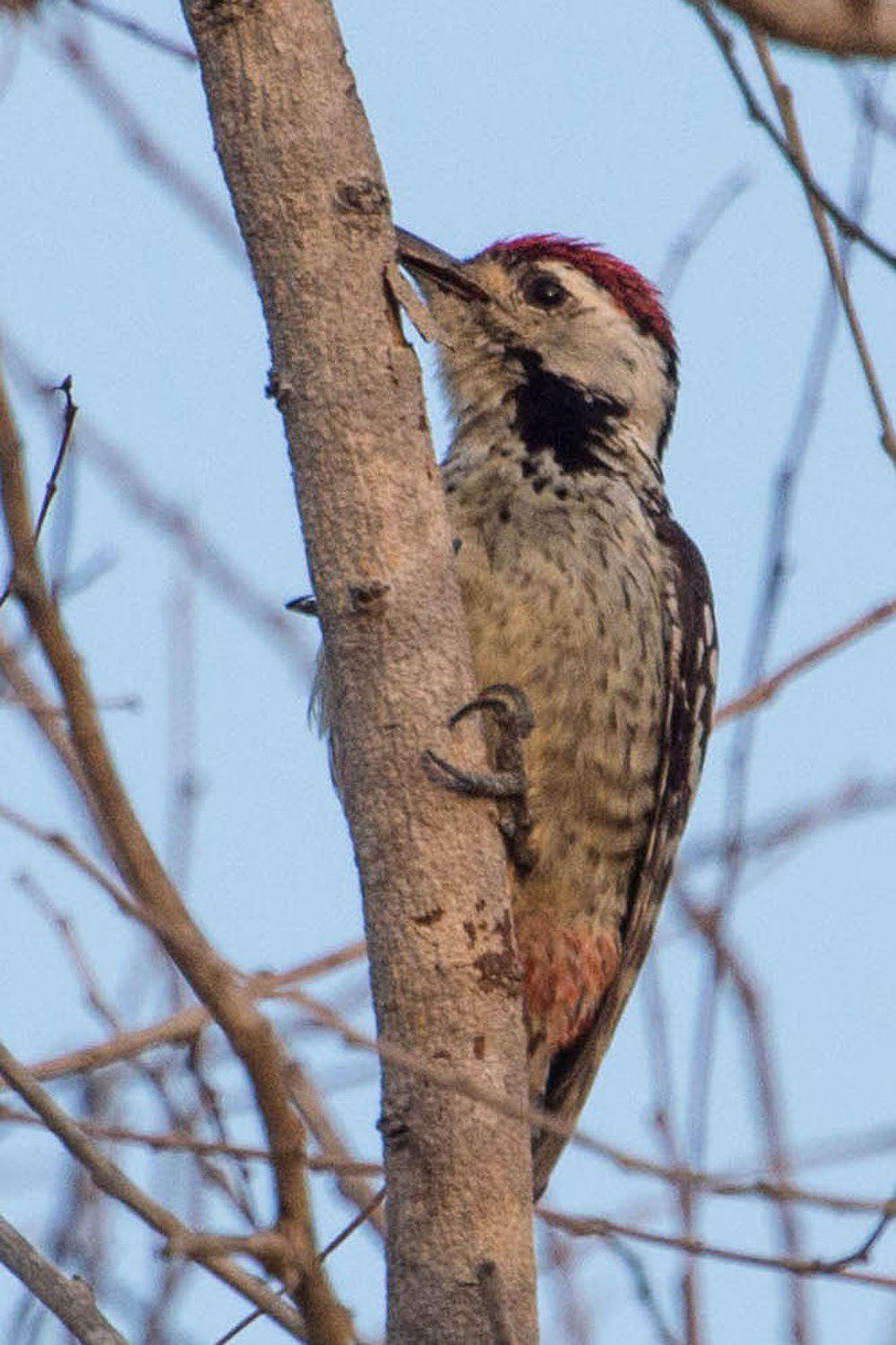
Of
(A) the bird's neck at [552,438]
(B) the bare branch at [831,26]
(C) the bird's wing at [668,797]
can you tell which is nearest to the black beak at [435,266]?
(A) the bird's neck at [552,438]

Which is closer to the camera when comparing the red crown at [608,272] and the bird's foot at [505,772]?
the bird's foot at [505,772]

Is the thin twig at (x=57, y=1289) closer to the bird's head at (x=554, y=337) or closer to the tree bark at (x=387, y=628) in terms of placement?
the tree bark at (x=387, y=628)

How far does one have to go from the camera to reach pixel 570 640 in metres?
3.79

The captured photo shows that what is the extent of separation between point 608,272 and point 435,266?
616 millimetres

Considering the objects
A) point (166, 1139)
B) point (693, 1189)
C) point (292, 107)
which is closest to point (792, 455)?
point (292, 107)

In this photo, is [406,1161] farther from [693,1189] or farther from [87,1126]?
[87,1126]

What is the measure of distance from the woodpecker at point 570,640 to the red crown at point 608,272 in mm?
211

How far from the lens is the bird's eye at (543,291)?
15.0 ft

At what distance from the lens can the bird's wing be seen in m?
4.03

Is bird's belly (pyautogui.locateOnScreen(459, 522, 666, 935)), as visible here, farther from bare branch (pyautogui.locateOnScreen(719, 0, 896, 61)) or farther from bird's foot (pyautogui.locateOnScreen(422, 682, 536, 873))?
bare branch (pyautogui.locateOnScreen(719, 0, 896, 61))

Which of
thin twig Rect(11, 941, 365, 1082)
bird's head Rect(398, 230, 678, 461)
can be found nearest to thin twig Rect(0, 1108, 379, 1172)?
thin twig Rect(11, 941, 365, 1082)

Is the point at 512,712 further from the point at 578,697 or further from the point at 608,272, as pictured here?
the point at 608,272

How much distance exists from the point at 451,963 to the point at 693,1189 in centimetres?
49

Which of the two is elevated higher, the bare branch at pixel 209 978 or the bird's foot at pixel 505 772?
the bird's foot at pixel 505 772
